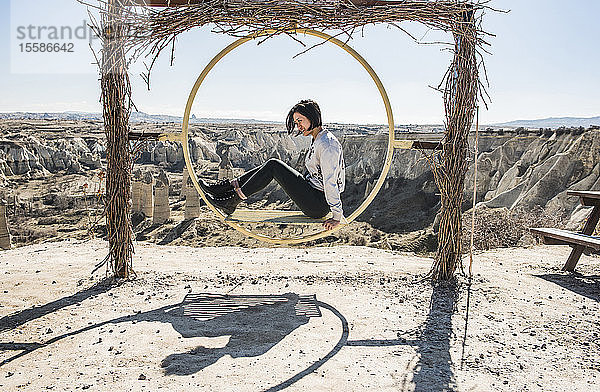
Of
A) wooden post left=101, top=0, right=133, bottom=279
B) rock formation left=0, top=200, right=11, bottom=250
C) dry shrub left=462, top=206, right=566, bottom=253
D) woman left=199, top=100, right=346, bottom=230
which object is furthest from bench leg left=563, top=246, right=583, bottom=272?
rock formation left=0, top=200, right=11, bottom=250

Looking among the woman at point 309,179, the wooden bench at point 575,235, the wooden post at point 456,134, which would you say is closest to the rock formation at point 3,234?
the woman at point 309,179

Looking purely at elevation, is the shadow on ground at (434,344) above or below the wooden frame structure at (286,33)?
below

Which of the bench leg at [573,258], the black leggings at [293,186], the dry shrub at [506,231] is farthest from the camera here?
the dry shrub at [506,231]

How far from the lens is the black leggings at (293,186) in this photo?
4598 millimetres

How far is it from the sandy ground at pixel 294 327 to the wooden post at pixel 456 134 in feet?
1.88

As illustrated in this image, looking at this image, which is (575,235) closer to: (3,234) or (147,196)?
(3,234)

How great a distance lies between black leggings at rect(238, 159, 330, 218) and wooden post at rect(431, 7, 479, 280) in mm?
1188

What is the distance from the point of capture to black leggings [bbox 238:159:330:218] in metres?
4.60

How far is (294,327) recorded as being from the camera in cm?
395

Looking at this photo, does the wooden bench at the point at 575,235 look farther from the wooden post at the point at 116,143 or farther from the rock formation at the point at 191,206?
the rock formation at the point at 191,206

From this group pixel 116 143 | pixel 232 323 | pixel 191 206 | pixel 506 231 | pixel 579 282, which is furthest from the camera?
pixel 191 206

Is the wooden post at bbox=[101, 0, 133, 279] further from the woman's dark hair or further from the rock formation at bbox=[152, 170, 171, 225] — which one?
the rock formation at bbox=[152, 170, 171, 225]

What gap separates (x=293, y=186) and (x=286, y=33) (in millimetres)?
1334

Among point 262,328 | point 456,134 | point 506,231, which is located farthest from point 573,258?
point 506,231
